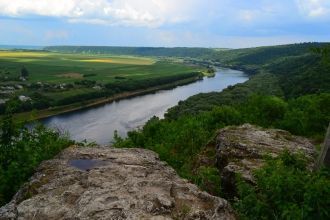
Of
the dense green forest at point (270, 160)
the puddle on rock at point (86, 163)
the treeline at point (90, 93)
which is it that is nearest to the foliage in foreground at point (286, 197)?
the dense green forest at point (270, 160)

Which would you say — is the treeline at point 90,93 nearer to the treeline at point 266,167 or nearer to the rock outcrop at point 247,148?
the treeline at point 266,167

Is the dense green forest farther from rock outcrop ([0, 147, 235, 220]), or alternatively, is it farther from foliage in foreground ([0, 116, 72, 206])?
foliage in foreground ([0, 116, 72, 206])

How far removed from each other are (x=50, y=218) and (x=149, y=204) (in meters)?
2.13

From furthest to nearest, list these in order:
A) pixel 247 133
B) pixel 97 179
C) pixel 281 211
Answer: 1. pixel 247 133
2. pixel 97 179
3. pixel 281 211

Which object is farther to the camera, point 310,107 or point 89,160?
point 310,107

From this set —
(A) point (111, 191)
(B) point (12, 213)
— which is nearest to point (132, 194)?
(A) point (111, 191)

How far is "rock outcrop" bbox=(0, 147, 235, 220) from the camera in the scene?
9.48m

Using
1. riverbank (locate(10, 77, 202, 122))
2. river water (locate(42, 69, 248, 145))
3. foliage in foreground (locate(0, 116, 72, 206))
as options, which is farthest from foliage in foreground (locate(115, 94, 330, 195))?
riverbank (locate(10, 77, 202, 122))

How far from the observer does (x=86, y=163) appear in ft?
42.8

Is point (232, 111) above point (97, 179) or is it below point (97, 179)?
below

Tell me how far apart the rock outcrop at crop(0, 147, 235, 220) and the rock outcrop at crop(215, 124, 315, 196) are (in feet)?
6.70

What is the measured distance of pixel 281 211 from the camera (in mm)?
8812

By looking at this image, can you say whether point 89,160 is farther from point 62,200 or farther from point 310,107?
point 310,107

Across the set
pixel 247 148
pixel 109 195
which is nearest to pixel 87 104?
pixel 247 148
